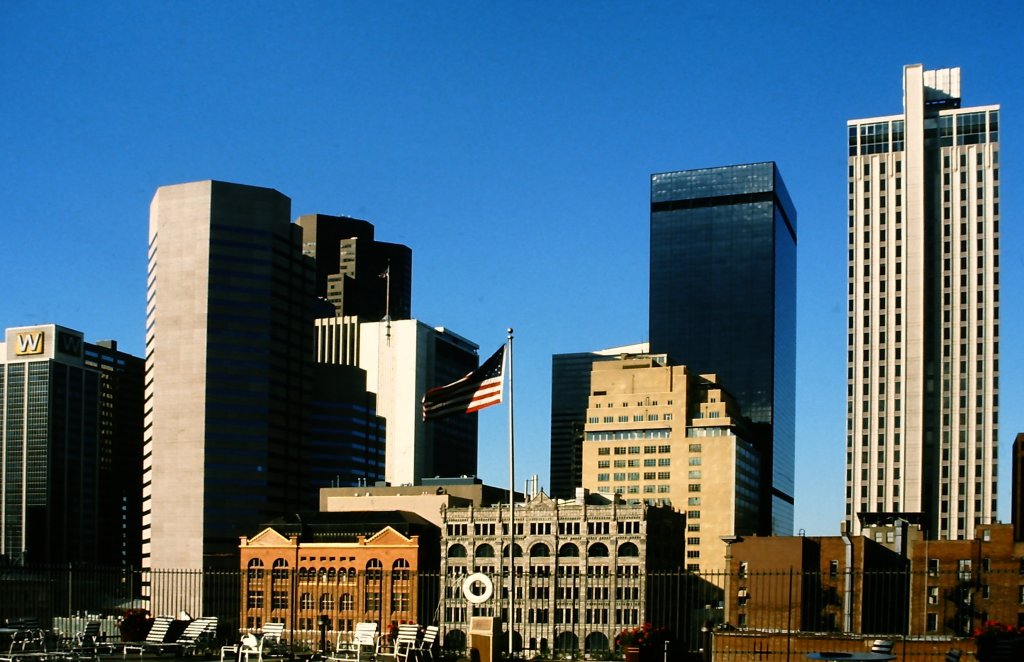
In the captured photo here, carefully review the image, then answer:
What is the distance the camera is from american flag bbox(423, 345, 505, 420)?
4959 cm

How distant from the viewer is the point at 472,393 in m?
50.1

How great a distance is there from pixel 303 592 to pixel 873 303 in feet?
233

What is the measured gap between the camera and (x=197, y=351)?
193125mm

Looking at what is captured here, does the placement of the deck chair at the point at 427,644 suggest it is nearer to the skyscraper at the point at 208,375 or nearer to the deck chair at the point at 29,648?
the deck chair at the point at 29,648

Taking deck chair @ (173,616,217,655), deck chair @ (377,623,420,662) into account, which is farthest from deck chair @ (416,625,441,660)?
deck chair @ (173,616,217,655)

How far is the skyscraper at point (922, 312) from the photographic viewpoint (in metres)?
144

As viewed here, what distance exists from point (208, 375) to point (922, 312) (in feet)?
330

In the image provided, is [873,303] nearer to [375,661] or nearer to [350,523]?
[350,523]

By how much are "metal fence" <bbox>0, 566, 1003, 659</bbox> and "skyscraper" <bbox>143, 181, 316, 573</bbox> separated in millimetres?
9017

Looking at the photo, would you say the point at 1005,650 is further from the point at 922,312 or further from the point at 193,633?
the point at 922,312

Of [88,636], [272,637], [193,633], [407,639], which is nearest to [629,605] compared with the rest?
[272,637]

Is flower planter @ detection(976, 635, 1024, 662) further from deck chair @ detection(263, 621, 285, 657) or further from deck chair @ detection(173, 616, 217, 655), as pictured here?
deck chair @ detection(173, 616, 217, 655)

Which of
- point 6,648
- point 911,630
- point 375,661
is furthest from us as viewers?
point 911,630

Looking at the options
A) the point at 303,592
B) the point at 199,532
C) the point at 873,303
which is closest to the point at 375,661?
the point at 303,592
